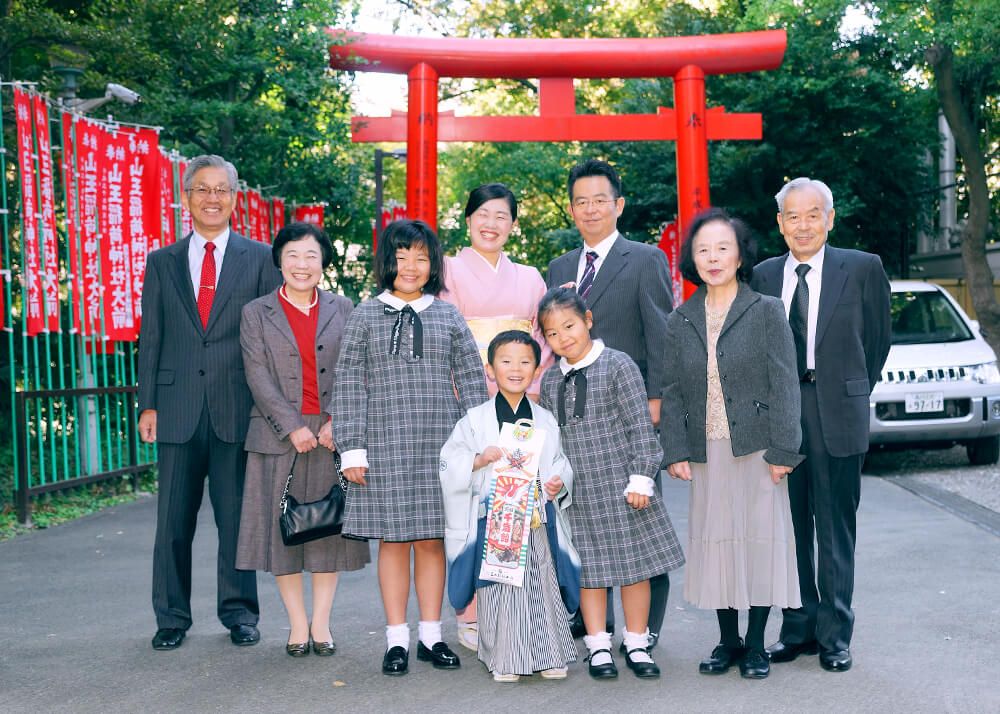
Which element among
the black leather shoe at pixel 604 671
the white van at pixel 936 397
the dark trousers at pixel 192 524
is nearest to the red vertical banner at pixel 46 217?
the dark trousers at pixel 192 524

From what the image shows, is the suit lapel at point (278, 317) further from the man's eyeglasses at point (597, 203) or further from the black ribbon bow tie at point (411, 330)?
the man's eyeglasses at point (597, 203)

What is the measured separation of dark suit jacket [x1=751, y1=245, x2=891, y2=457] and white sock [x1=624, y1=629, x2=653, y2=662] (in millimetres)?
1089

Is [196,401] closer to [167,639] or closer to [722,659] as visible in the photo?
[167,639]

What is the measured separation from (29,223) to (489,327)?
16.3 ft

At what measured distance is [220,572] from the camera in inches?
198

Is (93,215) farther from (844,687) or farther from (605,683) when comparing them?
(844,687)

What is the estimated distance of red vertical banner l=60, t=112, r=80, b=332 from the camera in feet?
29.7

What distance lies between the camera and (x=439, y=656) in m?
4.61

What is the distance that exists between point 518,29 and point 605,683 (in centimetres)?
2263

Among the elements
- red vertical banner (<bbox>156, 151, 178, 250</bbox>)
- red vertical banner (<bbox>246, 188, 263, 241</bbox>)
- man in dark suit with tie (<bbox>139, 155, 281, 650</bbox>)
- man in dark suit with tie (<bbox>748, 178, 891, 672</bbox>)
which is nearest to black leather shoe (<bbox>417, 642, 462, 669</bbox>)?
man in dark suit with tie (<bbox>139, 155, 281, 650</bbox>)

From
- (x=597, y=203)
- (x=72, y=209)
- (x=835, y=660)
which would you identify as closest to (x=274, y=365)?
(x=597, y=203)

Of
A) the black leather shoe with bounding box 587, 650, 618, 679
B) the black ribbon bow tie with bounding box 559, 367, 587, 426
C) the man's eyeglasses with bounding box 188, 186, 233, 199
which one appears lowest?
the black leather shoe with bounding box 587, 650, 618, 679

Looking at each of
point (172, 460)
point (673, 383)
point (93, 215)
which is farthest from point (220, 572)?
point (93, 215)

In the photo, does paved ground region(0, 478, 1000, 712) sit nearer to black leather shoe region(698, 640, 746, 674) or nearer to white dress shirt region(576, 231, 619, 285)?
black leather shoe region(698, 640, 746, 674)
